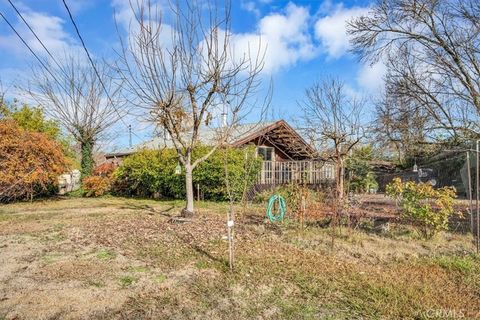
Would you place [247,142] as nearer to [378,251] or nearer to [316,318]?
[378,251]

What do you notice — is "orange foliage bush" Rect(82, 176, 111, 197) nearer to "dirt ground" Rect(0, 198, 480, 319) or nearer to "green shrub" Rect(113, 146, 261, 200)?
"green shrub" Rect(113, 146, 261, 200)

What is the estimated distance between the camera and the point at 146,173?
624 inches

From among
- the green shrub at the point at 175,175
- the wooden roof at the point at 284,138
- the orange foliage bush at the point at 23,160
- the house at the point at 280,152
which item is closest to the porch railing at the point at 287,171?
the house at the point at 280,152

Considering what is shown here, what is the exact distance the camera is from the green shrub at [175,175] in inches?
539

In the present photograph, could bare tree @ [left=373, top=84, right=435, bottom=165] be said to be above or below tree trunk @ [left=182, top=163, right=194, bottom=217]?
above

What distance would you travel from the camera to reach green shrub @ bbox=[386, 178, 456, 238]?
6.41 metres

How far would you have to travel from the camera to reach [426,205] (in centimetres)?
650

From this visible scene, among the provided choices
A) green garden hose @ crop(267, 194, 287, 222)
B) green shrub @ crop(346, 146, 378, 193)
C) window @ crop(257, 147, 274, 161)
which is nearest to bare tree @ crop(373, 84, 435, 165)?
green shrub @ crop(346, 146, 378, 193)

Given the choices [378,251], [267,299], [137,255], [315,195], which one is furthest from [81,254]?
[315,195]

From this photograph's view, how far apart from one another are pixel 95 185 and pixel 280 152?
390 inches

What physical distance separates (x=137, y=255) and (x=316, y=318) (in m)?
3.30

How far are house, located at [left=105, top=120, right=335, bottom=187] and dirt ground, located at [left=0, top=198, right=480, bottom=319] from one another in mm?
8194

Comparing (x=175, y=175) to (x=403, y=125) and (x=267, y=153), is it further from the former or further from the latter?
(x=403, y=125)

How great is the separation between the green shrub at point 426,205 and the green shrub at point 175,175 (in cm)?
591
